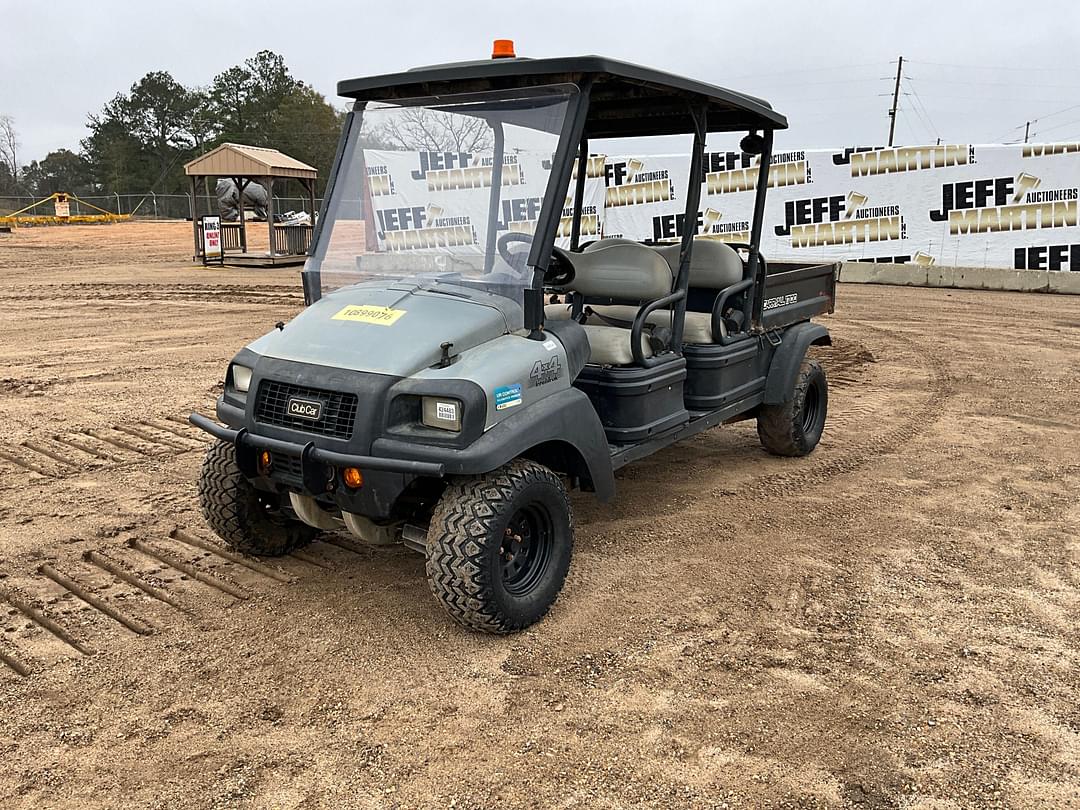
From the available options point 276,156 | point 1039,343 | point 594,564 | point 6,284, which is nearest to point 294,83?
point 276,156

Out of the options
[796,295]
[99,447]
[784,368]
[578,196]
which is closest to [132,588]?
[99,447]

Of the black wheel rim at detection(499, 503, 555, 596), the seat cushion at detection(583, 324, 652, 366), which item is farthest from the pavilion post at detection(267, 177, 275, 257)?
the black wheel rim at detection(499, 503, 555, 596)

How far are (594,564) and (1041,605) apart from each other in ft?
6.19

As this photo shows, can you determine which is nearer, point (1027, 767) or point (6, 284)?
point (1027, 767)

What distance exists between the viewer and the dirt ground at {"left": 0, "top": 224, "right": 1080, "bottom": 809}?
8.76ft

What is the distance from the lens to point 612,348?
4.34 metres

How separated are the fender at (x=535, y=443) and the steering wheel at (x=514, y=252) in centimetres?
55

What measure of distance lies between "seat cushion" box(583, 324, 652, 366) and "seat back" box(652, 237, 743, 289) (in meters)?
0.95

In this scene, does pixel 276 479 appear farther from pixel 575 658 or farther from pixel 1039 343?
pixel 1039 343

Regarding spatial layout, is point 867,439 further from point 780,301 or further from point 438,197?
point 438,197

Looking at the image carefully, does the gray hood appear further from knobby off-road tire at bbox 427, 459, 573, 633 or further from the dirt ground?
the dirt ground

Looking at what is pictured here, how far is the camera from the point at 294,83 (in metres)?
67.1

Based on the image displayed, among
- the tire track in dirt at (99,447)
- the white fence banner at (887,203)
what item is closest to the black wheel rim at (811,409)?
the tire track in dirt at (99,447)

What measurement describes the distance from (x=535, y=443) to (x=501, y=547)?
403mm
